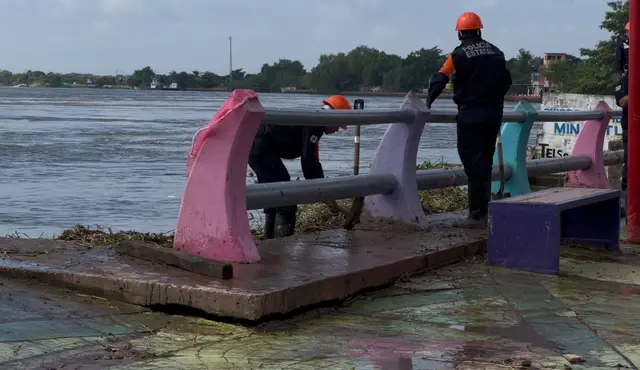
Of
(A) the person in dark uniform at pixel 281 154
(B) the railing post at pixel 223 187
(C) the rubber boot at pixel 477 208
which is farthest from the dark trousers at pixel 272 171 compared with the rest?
(B) the railing post at pixel 223 187

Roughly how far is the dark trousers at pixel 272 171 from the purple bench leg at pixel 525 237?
7.26 ft

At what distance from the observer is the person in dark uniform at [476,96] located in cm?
857

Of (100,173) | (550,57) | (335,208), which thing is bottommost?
(100,173)

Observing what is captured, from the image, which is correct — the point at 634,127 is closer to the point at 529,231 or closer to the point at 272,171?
the point at 529,231

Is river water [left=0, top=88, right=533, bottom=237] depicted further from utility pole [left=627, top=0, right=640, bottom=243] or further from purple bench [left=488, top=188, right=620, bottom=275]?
utility pole [left=627, top=0, right=640, bottom=243]

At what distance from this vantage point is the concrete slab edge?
5363 mm

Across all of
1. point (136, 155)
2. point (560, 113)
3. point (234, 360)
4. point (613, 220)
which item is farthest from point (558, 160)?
point (136, 155)

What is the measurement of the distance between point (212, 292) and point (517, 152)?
5.93 metres

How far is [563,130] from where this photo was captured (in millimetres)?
18047

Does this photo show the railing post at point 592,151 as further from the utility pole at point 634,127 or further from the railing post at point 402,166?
the railing post at point 402,166

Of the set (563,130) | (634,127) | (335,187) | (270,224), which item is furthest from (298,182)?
(563,130)

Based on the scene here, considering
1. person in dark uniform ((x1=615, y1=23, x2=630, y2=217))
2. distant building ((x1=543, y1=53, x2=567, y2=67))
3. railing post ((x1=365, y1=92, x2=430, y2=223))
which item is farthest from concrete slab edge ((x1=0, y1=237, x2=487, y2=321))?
distant building ((x1=543, y1=53, x2=567, y2=67))

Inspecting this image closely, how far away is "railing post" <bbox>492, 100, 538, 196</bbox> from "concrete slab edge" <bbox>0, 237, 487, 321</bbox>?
178 inches

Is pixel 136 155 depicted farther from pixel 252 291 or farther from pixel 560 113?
pixel 252 291
